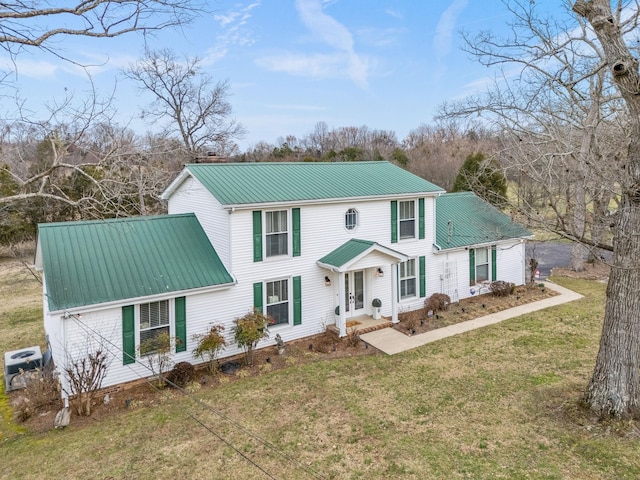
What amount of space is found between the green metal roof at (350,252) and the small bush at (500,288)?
5388 millimetres

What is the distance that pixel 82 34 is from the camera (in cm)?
643

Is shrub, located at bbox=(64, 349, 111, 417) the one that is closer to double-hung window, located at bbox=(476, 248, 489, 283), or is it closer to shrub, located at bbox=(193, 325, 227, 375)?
shrub, located at bbox=(193, 325, 227, 375)

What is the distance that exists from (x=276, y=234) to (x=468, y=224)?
8.93 metres

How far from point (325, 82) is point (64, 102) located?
920 inches

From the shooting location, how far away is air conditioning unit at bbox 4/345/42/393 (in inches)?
386

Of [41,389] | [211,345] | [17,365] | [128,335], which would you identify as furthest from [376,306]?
[17,365]

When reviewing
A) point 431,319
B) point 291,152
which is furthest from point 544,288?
point 291,152

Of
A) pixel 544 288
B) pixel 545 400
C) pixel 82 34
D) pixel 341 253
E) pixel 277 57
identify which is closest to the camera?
pixel 82 34

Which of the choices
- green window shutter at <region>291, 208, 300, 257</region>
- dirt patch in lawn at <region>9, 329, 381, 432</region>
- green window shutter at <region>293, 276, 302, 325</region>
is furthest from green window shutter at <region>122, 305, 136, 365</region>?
green window shutter at <region>291, 208, 300, 257</region>

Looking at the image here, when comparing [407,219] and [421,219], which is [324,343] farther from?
[421,219]

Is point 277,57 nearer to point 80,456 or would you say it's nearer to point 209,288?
point 209,288

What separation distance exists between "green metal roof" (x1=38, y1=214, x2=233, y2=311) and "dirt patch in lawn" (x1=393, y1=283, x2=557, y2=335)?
6433 mm

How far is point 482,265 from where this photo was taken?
1638 centimetres

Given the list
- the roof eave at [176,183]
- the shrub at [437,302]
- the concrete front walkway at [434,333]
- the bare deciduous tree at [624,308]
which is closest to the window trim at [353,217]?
the concrete front walkway at [434,333]
